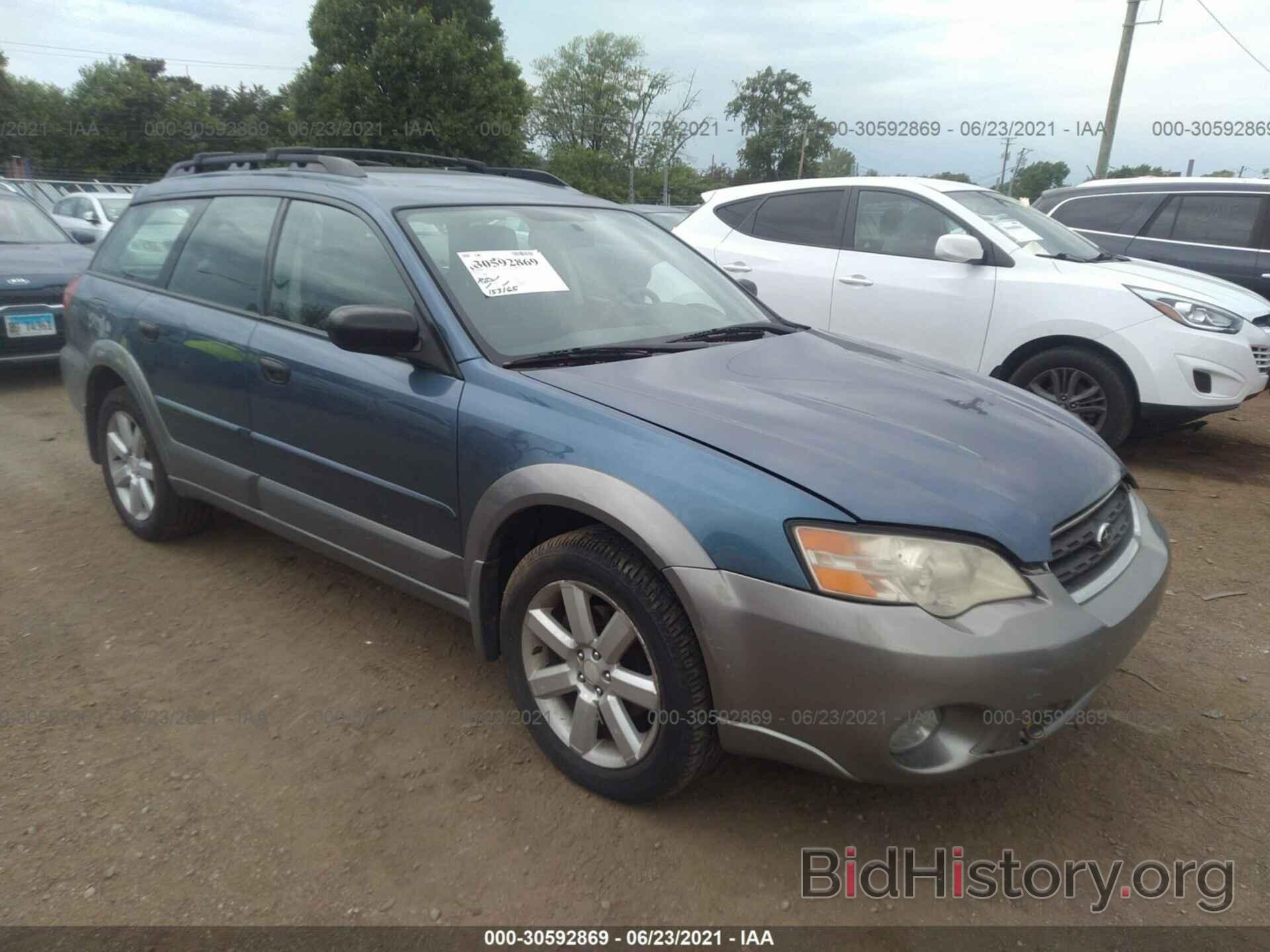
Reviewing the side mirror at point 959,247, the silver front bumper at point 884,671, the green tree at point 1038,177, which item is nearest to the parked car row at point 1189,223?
the side mirror at point 959,247

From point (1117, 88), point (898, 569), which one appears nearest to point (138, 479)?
point (898, 569)

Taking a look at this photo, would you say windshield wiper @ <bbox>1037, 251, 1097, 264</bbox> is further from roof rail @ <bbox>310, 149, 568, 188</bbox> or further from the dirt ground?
roof rail @ <bbox>310, 149, 568, 188</bbox>

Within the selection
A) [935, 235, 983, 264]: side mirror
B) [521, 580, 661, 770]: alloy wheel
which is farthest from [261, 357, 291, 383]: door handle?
[935, 235, 983, 264]: side mirror

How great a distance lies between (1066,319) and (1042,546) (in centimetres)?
367

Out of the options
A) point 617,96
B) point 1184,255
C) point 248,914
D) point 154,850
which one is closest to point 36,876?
point 154,850

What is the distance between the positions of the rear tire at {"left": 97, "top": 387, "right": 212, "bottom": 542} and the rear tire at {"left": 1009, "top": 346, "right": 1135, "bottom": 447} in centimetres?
468

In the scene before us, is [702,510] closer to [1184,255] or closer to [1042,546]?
[1042,546]

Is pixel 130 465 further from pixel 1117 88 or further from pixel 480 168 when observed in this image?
pixel 1117 88

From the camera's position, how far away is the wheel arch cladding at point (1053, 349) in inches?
199

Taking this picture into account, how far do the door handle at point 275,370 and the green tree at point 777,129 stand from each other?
39.1 m

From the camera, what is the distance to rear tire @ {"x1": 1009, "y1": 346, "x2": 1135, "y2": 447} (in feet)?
16.6

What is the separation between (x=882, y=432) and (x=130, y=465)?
11.3 ft

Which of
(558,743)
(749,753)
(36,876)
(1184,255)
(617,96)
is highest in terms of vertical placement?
(617,96)

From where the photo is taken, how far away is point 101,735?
8.60 feet
